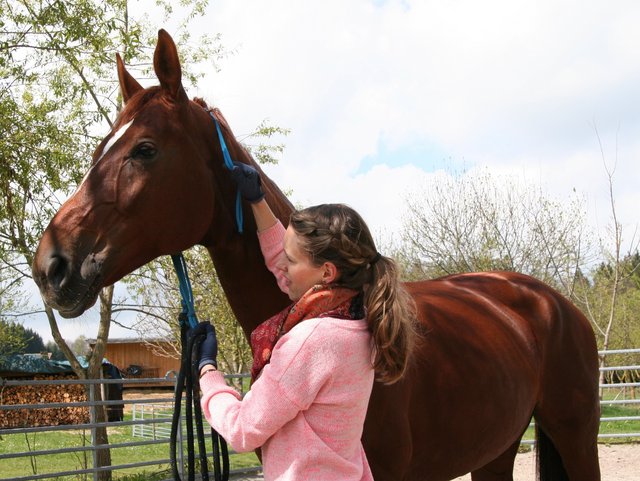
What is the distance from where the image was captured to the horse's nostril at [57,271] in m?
1.86

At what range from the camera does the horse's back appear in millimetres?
2447

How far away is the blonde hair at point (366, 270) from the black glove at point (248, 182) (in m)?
0.53

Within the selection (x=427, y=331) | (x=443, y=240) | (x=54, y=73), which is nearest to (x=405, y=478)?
(x=427, y=331)

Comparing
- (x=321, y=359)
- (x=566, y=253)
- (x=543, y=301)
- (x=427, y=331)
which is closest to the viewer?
(x=321, y=359)

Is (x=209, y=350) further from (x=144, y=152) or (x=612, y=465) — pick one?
(x=612, y=465)

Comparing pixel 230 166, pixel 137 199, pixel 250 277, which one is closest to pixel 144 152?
pixel 137 199

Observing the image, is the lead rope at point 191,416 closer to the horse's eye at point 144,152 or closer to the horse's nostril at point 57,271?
the horse's nostril at point 57,271

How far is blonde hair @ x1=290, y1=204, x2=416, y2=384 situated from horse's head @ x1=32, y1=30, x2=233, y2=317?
0.60 metres

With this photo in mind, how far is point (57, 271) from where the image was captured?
188 centimetres

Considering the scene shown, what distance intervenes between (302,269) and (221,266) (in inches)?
28.2

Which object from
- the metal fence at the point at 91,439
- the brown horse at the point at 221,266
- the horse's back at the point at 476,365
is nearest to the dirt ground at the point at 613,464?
the metal fence at the point at 91,439

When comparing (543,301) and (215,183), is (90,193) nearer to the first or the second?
(215,183)

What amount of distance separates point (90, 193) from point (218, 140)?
18.7 inches

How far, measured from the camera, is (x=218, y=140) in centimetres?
226
